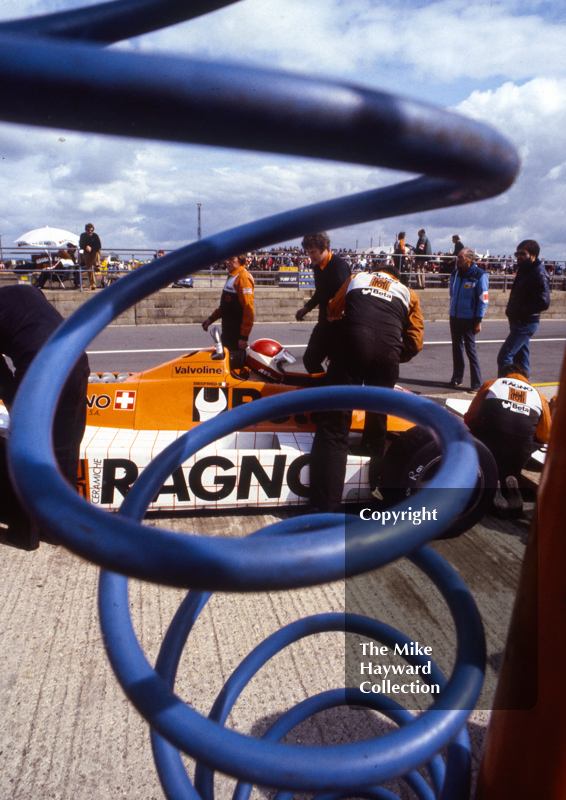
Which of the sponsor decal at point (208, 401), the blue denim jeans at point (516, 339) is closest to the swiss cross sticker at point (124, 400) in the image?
the sponsor decal at point (208, 401)

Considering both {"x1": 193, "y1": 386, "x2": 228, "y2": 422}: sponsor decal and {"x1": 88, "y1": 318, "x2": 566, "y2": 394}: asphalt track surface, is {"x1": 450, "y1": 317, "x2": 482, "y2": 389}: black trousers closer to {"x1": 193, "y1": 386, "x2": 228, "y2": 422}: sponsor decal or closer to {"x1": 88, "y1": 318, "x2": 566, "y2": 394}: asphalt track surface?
{"x1": 88, "y1": 318, "x2": 566, "y2": 394}: asphalt track surface

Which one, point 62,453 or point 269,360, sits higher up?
point 269,360

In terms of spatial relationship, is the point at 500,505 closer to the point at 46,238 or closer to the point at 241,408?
the point at 241,408

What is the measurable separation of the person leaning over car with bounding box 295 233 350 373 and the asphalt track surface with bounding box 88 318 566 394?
3.17 meters

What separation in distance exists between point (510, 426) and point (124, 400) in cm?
275

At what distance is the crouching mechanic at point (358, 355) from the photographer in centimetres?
334

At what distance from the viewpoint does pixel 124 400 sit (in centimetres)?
387

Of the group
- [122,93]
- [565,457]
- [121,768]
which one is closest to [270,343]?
[121,768]

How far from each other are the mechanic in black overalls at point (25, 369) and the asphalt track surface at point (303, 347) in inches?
138

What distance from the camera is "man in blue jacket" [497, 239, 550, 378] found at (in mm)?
6227

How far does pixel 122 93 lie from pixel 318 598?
2.72 m

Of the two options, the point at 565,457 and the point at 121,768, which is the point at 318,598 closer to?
the point at 121,768

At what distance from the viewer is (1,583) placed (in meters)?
2.85

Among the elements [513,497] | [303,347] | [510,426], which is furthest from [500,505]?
[303,347]
